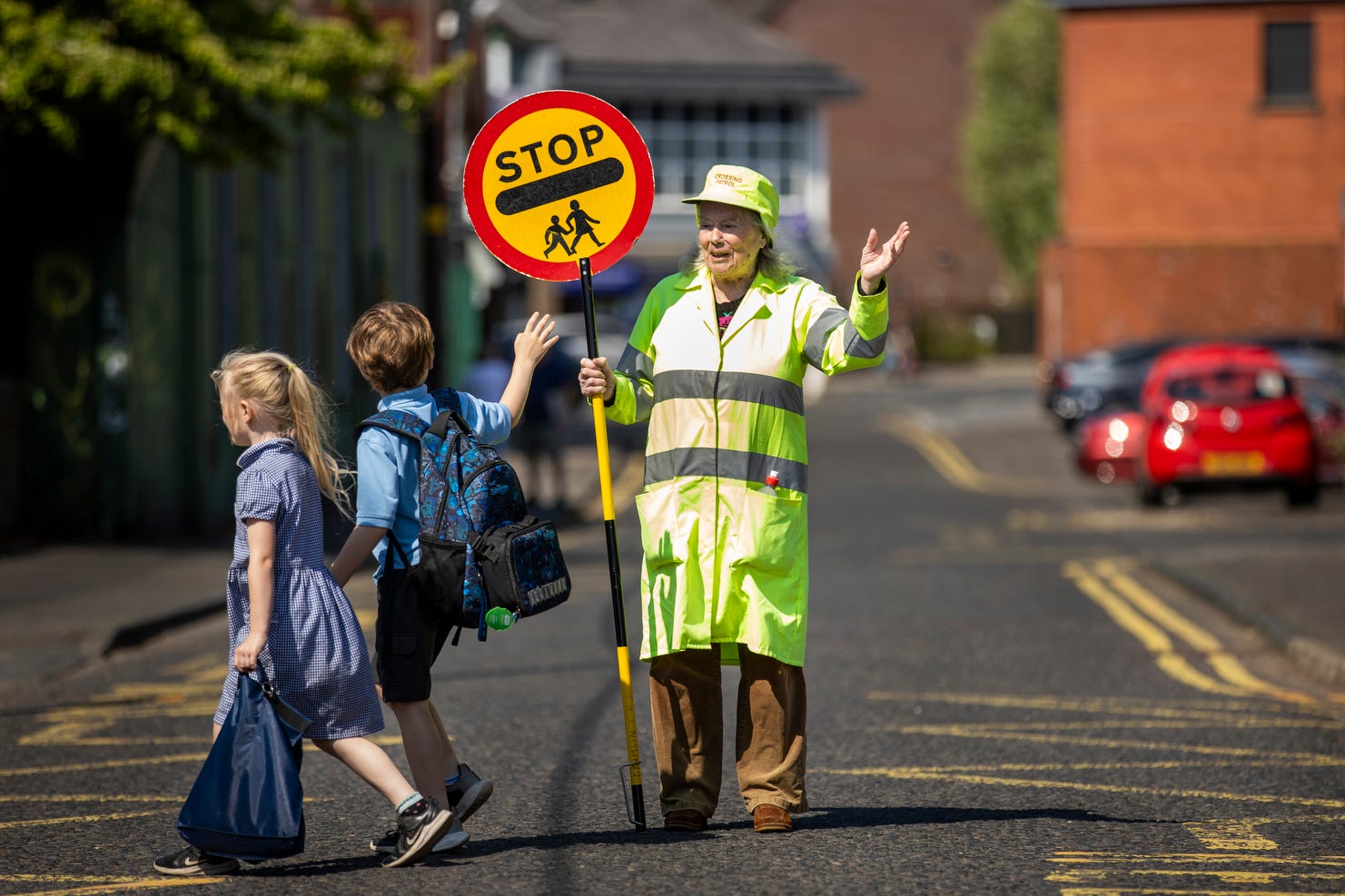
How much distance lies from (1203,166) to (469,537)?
118ft

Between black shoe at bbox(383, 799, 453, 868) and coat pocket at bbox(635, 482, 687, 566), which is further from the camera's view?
coat pocket at bbox(635, 482, 687, 566)

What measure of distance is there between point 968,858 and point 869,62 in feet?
201

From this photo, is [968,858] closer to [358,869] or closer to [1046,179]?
[358,869]

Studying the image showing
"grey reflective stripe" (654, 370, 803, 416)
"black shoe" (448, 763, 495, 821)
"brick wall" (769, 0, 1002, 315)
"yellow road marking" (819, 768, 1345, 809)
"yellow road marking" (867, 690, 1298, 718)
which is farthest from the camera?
"brick wall" (769, 0, 1002, 315)

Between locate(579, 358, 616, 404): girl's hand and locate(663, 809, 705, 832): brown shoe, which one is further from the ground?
locate(579, 358, 616, 404): girl's hand

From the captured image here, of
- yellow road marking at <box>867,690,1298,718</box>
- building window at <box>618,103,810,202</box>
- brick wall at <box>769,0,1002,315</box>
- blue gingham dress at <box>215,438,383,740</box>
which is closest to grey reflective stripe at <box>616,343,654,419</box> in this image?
blue gingham dress at <box>215,438,383,740</box>

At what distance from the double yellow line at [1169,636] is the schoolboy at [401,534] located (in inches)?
187

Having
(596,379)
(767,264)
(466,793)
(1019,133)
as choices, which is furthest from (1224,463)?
(1019,133)

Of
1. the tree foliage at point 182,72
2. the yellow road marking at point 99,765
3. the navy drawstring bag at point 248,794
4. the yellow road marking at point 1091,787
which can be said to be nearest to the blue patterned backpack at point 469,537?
the navy drawstring bag at point 248,794

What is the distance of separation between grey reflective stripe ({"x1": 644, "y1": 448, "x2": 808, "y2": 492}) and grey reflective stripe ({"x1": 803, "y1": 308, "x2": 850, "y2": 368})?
12.8 inches

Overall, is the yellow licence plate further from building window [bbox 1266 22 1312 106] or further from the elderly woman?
building window [bbox 1266 22 1312 106]

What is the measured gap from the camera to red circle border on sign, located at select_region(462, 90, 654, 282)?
20.5 feet

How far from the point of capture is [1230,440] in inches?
786

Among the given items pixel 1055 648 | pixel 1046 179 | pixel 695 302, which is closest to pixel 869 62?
pixel 1046 179
